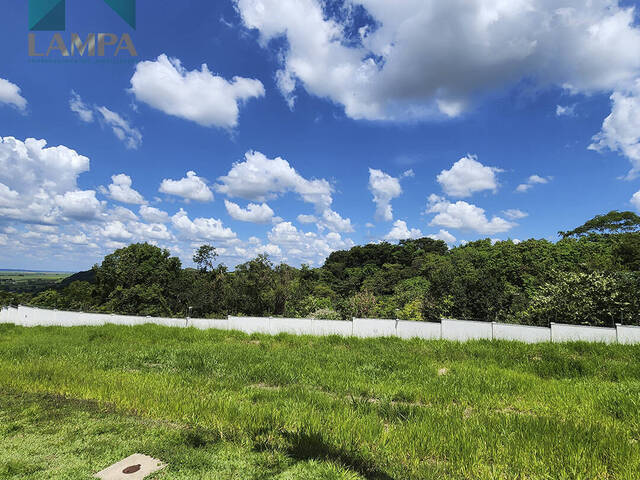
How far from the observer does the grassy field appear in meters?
2.95

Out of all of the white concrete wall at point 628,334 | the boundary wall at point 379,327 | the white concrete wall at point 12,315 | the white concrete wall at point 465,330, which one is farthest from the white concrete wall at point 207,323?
the white concrete wall at point 628,334

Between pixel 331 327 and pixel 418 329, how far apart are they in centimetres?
448

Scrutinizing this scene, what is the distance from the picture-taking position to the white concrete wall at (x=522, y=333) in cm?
1216

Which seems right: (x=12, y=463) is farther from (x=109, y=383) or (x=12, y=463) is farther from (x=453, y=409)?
(x=453, y=409)

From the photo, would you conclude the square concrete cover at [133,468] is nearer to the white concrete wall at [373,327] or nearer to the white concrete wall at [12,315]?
the white concrete wall at [373,327]

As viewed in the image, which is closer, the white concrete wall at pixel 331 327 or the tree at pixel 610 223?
the white concrete wall at pixel 331 327

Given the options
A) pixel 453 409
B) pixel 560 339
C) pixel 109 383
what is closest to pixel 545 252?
pixel 560 339

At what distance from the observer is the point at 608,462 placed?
10.4 ft

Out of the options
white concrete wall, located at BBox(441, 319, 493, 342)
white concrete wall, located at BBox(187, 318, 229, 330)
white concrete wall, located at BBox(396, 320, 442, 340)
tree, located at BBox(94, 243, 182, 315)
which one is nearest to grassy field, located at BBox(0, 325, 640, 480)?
white concrete wall, located at BBox(441, 319, 493, 342)

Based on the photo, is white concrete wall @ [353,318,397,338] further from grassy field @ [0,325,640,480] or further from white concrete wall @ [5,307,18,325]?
white concrete wall @ [5,307,18,325]

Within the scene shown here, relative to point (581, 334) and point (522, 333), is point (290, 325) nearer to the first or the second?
point (522, 333)

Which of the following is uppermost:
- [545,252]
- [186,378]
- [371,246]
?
[371,246]

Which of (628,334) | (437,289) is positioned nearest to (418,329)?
(628,334)

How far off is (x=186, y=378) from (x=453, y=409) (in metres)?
4.94
